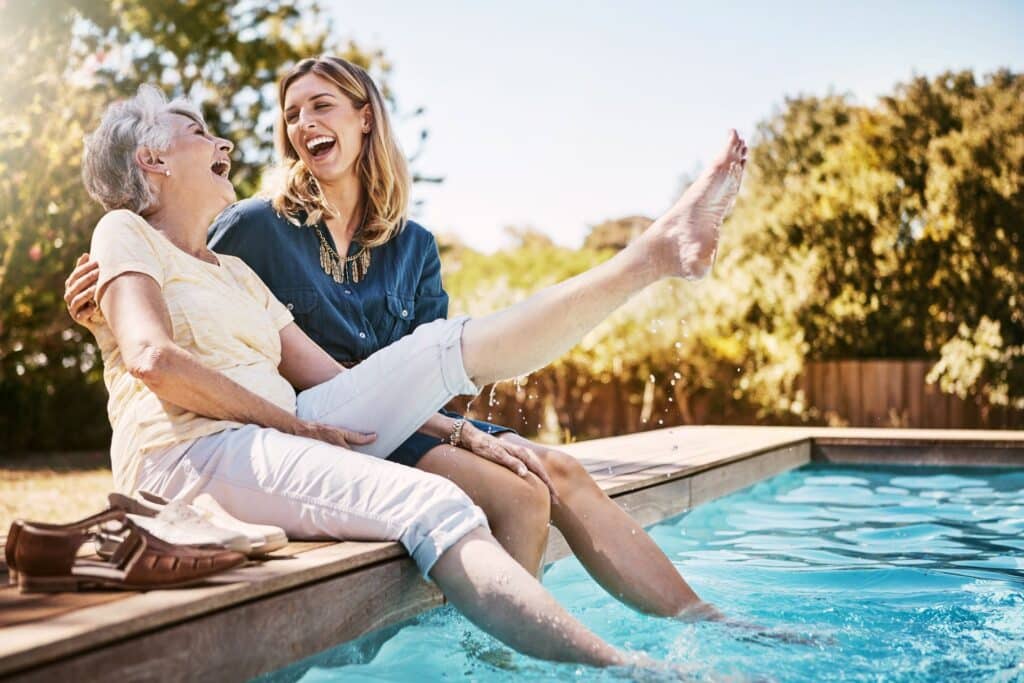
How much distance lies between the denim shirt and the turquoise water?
0.92 metres

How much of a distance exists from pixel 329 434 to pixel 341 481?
0.76ft

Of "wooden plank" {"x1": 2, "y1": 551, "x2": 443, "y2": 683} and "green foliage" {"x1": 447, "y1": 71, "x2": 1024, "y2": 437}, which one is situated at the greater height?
"green foliage" {"x1": 447, "y1": 71, "x2": 1024, "y2": 437}

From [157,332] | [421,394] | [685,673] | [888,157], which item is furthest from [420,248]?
[888,157]

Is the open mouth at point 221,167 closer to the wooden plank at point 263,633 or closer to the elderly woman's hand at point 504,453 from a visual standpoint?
the elderly woman's hand at point 504,453

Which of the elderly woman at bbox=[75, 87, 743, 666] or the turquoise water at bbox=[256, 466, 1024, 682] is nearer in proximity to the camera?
Answer: the elderly woman at bbox=[75, 87, 743, 666]

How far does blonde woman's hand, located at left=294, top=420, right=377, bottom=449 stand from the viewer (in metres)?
2.45

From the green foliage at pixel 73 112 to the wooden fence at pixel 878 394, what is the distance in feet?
20.4

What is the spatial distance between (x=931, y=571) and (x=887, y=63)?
1141cm

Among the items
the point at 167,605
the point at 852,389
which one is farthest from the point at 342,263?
the point at 852,389

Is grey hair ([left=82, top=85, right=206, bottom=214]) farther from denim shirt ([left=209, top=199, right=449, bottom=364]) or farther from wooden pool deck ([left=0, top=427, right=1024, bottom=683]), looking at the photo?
wooden pool deck ([left=0, top=427, right=1024, bottom=683])

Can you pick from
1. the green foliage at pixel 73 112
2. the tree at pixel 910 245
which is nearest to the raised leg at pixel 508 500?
the green foliage at pixel 73 112

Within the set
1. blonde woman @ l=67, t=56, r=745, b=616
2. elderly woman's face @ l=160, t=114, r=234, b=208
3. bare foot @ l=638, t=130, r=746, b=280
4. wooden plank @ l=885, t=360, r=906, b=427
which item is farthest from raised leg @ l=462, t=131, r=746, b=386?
wooden plank @ l=885, t=360, r=906, b=427

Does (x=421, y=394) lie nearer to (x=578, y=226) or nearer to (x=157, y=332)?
(x=157, y=332)

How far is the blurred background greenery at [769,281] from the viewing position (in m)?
10.8
